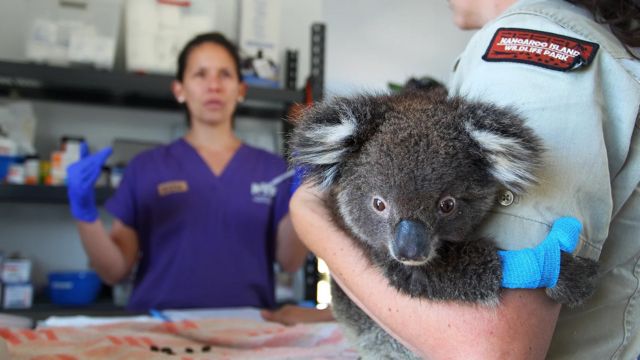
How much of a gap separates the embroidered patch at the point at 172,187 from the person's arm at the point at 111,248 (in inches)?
8.2

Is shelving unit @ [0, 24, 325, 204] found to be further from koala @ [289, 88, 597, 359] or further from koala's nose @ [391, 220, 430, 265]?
koala's nose @ [391, 220, 430, 265]

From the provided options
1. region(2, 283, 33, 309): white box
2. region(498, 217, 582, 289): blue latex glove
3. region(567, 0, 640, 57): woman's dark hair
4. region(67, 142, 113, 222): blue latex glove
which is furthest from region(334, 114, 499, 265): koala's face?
region(2, 283, 33, 309): white box

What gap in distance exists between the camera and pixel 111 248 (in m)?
2.28

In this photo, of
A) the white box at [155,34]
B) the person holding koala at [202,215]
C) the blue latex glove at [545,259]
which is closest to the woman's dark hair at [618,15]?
the blue latex glove at [545,259]

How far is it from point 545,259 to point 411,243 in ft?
0.60

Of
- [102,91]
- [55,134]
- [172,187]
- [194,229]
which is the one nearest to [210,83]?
[172,187]

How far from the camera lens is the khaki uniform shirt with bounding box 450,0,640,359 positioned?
0.82 meters

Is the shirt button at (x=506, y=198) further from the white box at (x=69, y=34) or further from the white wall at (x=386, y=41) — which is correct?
the white wall at (x=386, y=41)

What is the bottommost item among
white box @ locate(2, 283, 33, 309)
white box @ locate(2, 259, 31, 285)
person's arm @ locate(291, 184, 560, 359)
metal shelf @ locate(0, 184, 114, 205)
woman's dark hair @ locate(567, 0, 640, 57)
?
white box @ locate(2, 283, 33, 309)

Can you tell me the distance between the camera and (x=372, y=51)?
4.07 meters

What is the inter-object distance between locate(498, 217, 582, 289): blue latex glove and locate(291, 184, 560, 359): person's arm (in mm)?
22

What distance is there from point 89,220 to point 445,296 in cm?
170

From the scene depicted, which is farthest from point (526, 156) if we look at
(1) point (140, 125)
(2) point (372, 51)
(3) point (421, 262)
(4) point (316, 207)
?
(2) point (372, 51)

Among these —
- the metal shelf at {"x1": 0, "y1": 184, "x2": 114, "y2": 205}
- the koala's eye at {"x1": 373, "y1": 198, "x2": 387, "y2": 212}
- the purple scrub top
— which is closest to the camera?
the koala's eye at {"x1": 373, "y1": 198, "x2": 387, "y2": 212}
